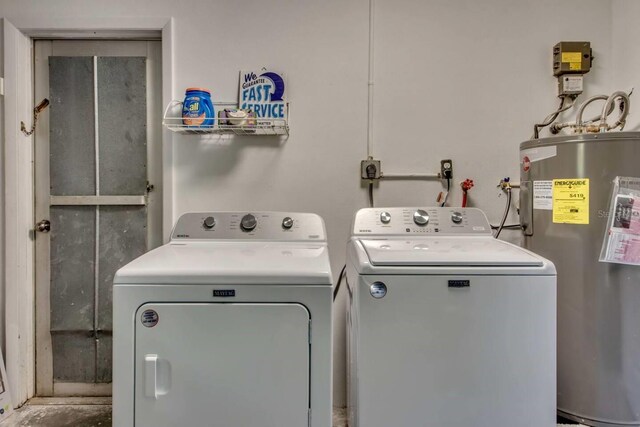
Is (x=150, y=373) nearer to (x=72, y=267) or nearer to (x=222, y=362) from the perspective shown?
(x=222, y=362)

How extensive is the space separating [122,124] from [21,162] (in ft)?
1.81

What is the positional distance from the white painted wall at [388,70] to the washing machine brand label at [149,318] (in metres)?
0.95

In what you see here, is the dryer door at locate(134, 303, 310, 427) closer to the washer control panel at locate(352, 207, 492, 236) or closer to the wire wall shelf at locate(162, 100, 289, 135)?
the washer control panel at locate(352, 207, 492, 236)

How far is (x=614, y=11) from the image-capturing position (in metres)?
1.91

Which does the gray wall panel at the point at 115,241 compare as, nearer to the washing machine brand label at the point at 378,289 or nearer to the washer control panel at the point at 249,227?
the washer control panel at the point at 249,227

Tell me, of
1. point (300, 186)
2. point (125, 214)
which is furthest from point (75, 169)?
point (300, 186)

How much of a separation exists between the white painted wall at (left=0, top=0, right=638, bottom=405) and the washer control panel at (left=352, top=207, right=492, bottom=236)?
0.88ft

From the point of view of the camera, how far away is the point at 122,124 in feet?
6.68

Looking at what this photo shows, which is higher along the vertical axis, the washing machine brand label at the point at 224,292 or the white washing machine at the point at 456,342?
the washing machine brand label at the point at 224,292

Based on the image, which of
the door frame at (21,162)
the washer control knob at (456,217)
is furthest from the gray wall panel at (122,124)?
the washer control knob at (456,217)

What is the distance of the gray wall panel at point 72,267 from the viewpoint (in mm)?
2039

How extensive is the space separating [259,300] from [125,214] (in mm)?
1319

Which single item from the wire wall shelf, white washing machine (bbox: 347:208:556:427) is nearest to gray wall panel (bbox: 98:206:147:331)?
the wire wall shelf

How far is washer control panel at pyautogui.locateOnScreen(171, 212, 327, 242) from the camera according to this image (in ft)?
5.49
